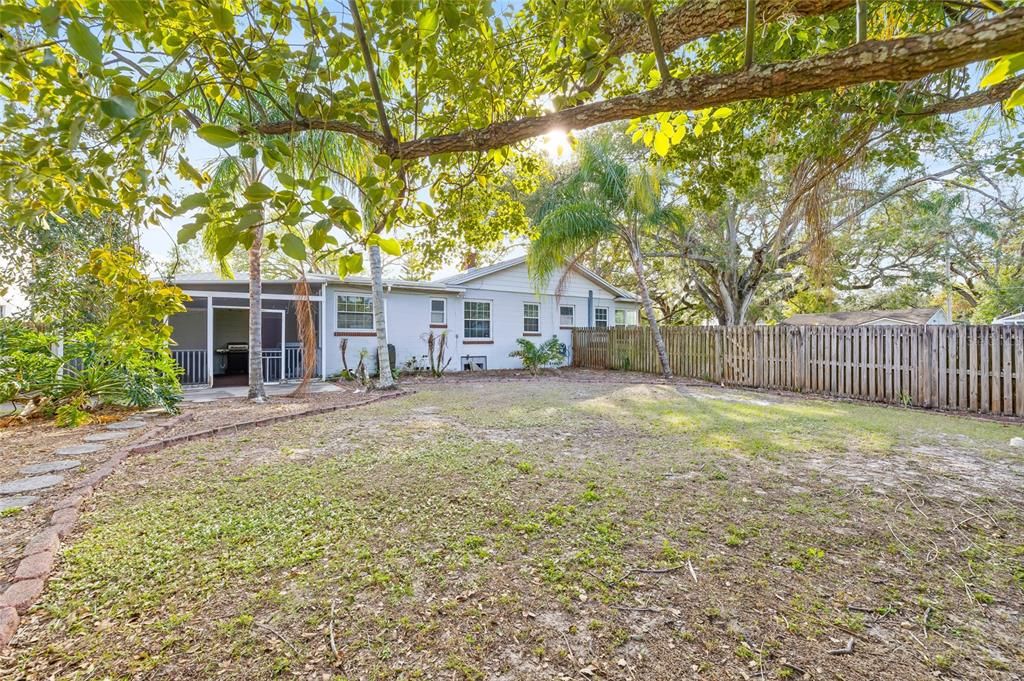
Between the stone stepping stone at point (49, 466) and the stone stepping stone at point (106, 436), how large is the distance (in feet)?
2.58

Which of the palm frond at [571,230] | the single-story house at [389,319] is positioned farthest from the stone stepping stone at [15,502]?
the palm frond at [571,230]

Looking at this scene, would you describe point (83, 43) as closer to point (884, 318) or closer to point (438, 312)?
point (438, 312)

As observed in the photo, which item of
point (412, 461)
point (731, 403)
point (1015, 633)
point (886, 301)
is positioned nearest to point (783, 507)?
point (1015, 633)

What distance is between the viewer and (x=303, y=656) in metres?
1.62

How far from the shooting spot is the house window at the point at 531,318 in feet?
49.9

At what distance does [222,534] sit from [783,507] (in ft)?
11.8

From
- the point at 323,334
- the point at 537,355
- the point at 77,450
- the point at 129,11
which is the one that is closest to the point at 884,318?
the point at 537,355

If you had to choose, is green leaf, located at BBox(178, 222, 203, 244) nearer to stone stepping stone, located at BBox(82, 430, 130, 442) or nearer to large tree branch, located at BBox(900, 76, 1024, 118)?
large tree branch, located at BBox(900, 76, 1024, 118)

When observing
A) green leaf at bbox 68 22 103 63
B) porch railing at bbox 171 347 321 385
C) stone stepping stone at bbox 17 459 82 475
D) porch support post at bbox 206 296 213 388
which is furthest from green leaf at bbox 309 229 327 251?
porch railing at bbox 171 347 321 385

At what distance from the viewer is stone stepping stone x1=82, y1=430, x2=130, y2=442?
4699mm

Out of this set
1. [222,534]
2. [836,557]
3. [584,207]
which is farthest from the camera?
[584,207]

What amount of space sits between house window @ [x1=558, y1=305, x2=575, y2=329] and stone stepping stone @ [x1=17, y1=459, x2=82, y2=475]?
44.2 feet

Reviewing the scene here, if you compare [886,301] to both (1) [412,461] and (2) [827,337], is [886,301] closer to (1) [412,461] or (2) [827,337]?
(2) [827,337]

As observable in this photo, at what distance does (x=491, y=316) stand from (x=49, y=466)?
11.3 meters
